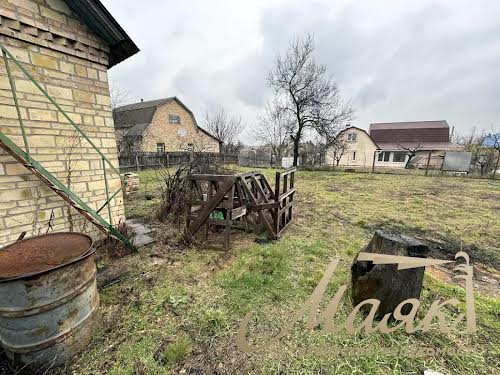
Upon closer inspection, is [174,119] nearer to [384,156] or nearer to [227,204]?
[227,204]

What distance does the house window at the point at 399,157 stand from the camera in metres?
30.5

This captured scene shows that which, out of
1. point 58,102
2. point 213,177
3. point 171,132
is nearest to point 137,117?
point 171,132

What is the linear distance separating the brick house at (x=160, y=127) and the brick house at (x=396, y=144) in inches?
713

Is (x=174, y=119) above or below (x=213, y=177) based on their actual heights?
above

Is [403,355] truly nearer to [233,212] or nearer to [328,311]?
A: [328,311]

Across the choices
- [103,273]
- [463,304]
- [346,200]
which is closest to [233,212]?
[103,273]

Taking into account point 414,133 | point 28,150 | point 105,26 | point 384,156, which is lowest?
point 384,156

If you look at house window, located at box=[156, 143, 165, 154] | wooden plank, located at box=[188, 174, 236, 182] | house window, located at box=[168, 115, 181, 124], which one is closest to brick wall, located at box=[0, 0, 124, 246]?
wooden plank, located at box=[188, 174, 236, 182]

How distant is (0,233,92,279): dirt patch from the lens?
1.88 metres

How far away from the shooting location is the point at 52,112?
10.9ft

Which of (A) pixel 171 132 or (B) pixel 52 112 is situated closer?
(B) pixel 52 112

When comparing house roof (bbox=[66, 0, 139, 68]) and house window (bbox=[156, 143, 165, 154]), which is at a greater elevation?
house roof (bbox=[66, 0, 139, 68])

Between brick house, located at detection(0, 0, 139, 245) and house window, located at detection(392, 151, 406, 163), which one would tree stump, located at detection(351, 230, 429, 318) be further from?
house window, located at detection(392, 151, 406, 163)

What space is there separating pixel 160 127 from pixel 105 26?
73.7ft
